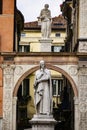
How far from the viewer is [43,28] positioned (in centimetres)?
4400

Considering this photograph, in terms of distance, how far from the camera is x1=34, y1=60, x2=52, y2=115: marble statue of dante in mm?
28188

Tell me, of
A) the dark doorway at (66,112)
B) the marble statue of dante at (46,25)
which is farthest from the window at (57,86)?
the marble statue of dante at (46,25)

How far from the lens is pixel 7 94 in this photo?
139ft

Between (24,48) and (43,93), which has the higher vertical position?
(24,48)

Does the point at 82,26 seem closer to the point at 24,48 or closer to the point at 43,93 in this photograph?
the point at 43,93

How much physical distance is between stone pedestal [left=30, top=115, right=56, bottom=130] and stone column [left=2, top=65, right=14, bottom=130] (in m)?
14.2

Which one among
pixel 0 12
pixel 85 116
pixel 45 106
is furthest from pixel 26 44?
pixel 45 106

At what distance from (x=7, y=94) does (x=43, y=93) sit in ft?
47.0

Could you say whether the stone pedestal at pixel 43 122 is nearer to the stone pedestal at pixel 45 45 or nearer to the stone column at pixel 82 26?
the stone column at pixel 82 26

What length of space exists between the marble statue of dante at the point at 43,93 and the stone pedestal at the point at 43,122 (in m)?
0.27

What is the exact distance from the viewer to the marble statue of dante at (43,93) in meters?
28.2

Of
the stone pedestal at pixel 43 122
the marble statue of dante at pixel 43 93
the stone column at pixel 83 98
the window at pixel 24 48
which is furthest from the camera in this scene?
the window at pixel 24 48

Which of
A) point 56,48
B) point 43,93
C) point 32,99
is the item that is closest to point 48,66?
point 43,93

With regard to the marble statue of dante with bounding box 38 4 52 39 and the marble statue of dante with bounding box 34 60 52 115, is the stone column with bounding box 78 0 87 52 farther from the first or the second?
the marble statue of dante with bounding box 34 60 52 115
